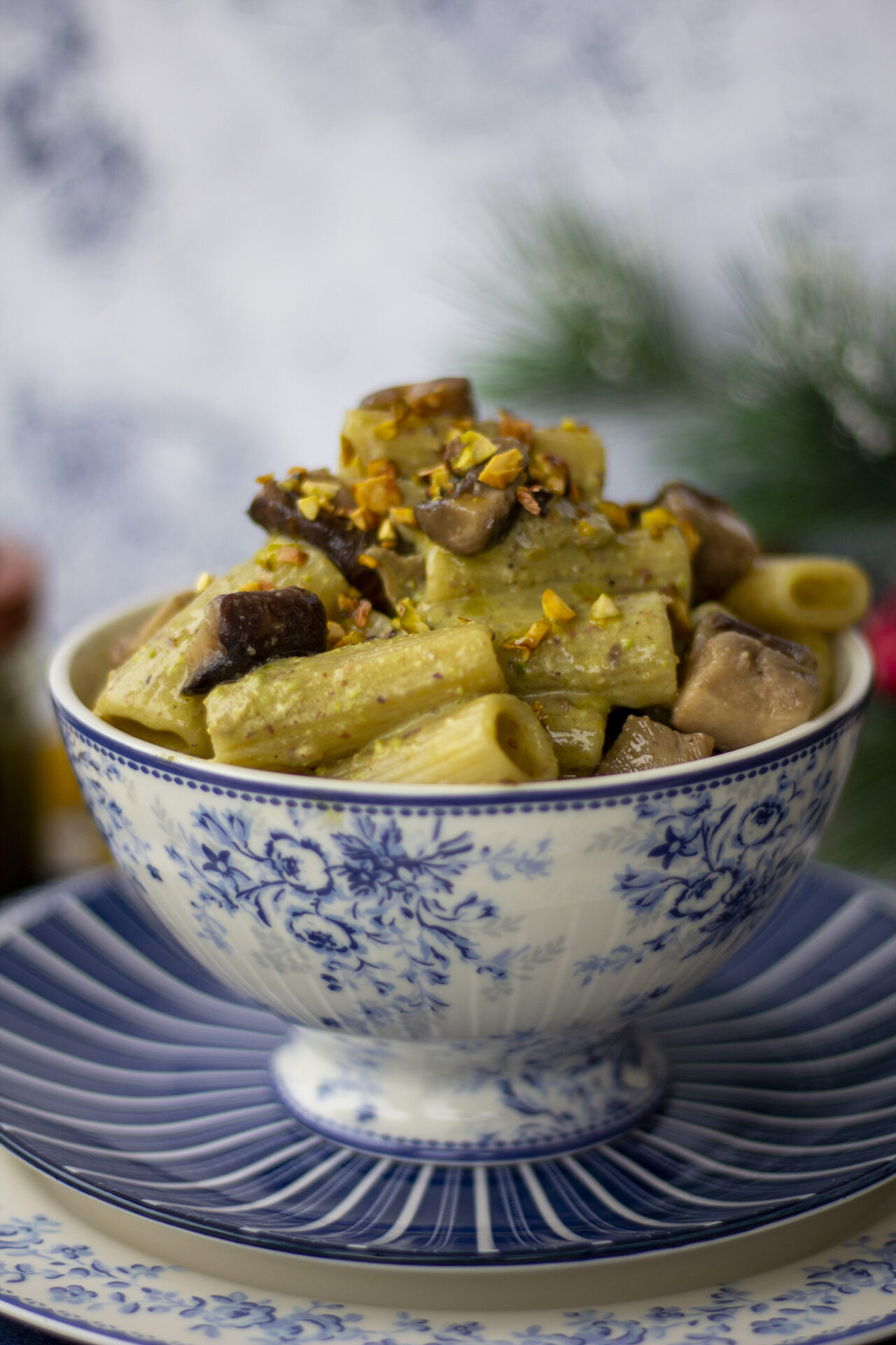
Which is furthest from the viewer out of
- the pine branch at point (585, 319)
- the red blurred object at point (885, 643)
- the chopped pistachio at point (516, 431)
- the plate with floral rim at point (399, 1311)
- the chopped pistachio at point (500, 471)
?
the pine branch at point (585, 319)

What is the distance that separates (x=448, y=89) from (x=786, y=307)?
3.98ft

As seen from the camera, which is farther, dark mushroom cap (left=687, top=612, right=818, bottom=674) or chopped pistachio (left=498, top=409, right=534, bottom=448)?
chopped pistachio (left=498, top=409, right=534, bottom=448)

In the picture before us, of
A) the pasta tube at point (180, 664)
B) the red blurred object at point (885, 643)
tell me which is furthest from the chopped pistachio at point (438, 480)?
the red blurred object at point (885, 643)

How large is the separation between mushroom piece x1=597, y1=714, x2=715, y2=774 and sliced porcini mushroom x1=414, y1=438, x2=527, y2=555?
8.4 inches

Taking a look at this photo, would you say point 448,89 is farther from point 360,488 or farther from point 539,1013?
point 539,1013

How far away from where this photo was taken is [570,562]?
1241 mm

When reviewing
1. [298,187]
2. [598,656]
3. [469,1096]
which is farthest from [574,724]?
[298,187]

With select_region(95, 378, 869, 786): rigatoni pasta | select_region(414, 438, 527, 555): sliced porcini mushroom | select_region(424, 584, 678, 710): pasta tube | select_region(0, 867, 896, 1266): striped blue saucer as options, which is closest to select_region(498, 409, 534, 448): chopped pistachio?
select_region(95, 378, 869, 786): rigatoni pasta

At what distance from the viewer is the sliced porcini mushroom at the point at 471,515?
1.18 meters

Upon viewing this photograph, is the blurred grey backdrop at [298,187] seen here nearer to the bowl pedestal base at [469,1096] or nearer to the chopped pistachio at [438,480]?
the chopped pistachio at [438,480]

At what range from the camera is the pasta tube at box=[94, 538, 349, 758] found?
116cm

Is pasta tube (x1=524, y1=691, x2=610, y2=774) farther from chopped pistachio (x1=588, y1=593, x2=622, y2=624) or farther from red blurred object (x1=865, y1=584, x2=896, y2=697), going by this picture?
red blurred object (x1=865, y1=584, x2=896, y2=697)

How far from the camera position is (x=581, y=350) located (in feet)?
7.11

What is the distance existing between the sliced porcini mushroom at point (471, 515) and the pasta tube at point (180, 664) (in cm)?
12
